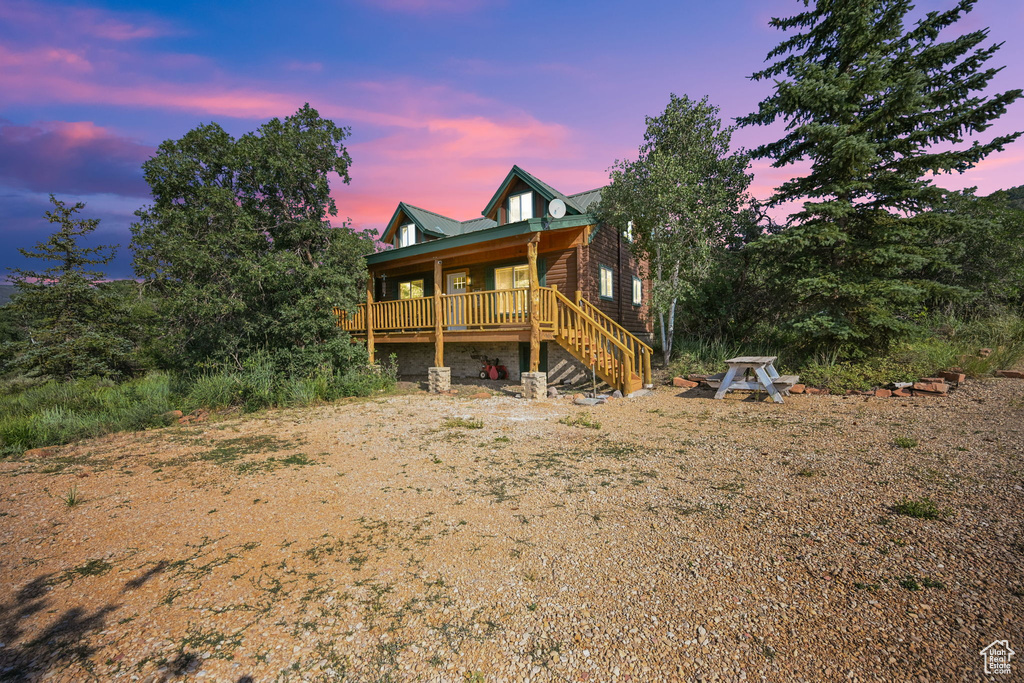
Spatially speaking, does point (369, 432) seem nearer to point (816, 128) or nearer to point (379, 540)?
point (379, 540)

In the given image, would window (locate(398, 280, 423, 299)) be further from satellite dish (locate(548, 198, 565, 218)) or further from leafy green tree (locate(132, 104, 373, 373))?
satellite dish (locate(548, 198, 565, 218))

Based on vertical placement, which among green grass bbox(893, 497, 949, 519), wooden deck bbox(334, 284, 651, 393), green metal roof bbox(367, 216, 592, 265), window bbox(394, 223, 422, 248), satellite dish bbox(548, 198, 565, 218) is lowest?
green grass bbox(893, 497, 949, 519)

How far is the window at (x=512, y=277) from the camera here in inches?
541

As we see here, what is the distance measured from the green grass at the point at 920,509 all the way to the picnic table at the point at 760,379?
4974 mm

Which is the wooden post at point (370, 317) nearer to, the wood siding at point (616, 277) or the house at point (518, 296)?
the house at point (518, 296)

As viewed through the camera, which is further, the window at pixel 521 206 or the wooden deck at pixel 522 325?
the window at pixel 521 206

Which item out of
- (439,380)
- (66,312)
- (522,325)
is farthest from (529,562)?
(66,312)

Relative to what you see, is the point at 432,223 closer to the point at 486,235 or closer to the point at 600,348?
the point at 486,235

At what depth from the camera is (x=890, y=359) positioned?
8.65 meters

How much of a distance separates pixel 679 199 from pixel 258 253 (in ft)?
41.0

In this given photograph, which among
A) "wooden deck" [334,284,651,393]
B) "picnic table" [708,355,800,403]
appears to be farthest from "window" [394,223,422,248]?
"picnic table" [708,355,800,403]

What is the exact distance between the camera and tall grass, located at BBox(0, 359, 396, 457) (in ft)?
22.0

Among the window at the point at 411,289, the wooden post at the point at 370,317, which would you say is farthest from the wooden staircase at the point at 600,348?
the window at the point at 411,289

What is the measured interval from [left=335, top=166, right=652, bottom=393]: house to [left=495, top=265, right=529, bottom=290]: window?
0.13ft
